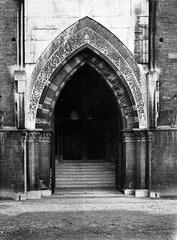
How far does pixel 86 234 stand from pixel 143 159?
489 centimetres

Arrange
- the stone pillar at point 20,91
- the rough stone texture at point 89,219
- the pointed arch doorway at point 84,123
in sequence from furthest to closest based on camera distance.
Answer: the pointed arch doorway at point 84,123 → the stone pillar at point 20,91 → the rough stone texture at point 89,219

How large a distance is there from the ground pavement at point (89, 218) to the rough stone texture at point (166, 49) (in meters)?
2.73

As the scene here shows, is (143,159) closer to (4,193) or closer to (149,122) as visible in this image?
(149,122)


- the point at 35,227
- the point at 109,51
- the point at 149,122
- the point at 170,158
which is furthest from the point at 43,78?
the point at 35,227

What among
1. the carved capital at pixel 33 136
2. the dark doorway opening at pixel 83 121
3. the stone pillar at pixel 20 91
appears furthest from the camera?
the dark doorway opening at pixel 83 121

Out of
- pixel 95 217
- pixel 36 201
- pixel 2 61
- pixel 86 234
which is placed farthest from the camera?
pixel 2 61

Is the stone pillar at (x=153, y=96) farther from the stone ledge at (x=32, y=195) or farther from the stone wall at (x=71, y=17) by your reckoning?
the stone ledge at (x=32, y=195)

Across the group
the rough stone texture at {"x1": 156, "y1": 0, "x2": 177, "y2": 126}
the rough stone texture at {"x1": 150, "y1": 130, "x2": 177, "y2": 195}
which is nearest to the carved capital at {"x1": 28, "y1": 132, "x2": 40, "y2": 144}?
the rough stone texture at {"x1": 150, "y1": 130, "x2": 177, "y2": 195}

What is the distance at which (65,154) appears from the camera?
1585 centimetres

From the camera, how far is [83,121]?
52.4ft

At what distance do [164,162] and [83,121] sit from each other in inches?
198

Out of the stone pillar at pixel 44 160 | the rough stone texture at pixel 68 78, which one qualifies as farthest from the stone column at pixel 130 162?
the stone pillar at pixel 44 160

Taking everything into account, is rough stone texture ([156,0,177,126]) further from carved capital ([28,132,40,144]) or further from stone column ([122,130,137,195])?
carved capital ([28,132,40,144])

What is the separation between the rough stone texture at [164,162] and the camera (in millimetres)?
11531
